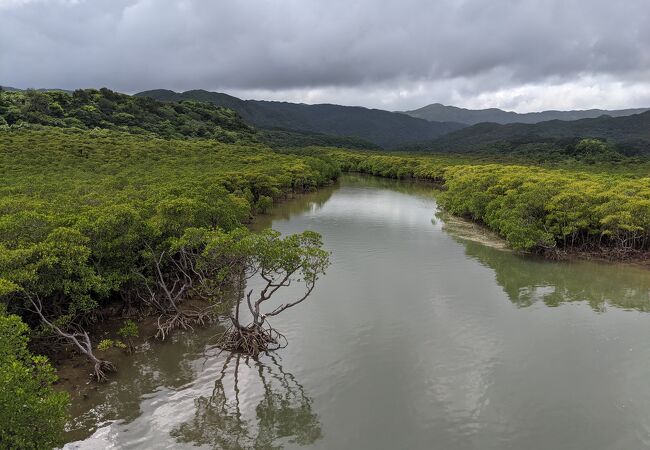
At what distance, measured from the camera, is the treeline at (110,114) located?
9681 centimetres

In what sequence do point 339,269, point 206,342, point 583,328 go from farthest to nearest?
point 339,269 → point 583,328 → point 206,342

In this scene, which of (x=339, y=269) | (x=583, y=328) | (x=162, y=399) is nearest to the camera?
(x=162, y=399)

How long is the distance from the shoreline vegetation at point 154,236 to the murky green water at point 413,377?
7.31 feet

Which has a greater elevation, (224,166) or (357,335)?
(224,166)

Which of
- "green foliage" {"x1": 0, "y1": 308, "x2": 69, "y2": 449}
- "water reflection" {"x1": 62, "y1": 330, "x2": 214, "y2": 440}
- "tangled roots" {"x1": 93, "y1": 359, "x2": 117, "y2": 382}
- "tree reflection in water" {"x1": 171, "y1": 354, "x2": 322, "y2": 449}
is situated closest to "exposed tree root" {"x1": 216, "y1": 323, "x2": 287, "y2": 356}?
"tree reflection in water" {"x1": 171, "y1": 354, "x2": 322, "y2": 449}

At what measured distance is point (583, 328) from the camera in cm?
2572

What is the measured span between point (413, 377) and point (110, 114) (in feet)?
411

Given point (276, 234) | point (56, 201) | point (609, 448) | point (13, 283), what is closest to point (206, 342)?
point (276, 234)

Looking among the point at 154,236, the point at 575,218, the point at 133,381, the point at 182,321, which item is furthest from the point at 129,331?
the point at 575,218

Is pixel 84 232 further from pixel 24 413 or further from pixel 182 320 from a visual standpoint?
pixel 24 413

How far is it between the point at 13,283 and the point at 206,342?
925cm

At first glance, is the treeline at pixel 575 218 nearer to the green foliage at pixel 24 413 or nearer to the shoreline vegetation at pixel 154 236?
the shoreline vegetation at pixel 154 236

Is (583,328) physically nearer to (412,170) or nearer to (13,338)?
(13,338)

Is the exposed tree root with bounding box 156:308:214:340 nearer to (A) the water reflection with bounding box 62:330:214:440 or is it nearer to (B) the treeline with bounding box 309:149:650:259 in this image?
(A) the water reflection with bounding box 62:330:214:440
